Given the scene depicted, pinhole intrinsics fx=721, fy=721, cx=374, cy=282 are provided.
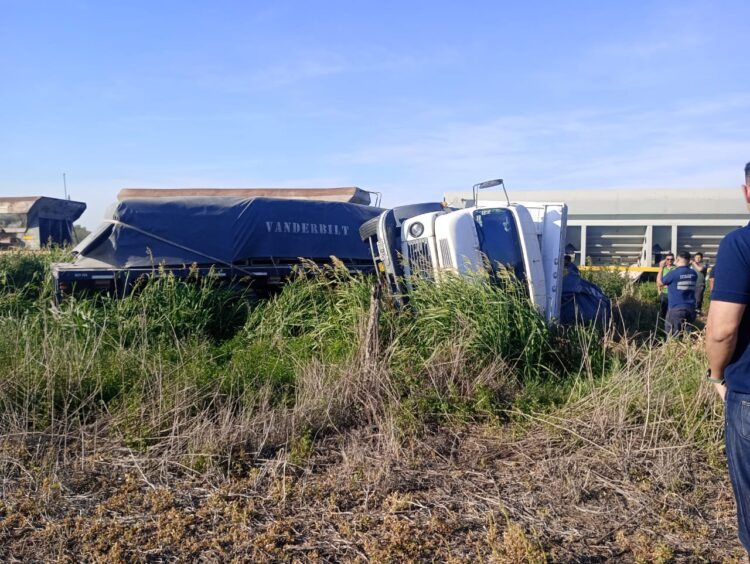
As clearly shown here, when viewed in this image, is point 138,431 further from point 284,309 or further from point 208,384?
point 284,309

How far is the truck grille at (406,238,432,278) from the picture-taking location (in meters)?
9.09

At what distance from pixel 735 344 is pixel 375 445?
323 cm

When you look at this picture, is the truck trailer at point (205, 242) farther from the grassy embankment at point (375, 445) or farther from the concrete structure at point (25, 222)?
the concrete structure at point (25, 222)

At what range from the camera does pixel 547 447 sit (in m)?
5.57

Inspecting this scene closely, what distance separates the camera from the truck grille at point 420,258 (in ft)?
29.8

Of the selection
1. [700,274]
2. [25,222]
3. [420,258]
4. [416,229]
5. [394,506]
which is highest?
[25,222]

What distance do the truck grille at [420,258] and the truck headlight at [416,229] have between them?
0.08 metres

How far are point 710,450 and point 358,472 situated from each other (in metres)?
2.62

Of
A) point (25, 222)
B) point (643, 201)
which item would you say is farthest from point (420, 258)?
point (25, 222)

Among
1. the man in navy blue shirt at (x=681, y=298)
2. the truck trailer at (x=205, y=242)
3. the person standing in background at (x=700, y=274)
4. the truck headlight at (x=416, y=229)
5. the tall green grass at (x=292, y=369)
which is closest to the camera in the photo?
the tall green grass at (x=292, y=369)

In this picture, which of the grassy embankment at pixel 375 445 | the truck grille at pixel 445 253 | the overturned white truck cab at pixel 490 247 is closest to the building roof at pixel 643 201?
the overturned white truck cab at pixel 490 247

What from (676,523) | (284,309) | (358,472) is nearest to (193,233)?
(284,309)

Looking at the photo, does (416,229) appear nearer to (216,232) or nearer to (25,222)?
(216,232)

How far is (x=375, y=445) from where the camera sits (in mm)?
5652
